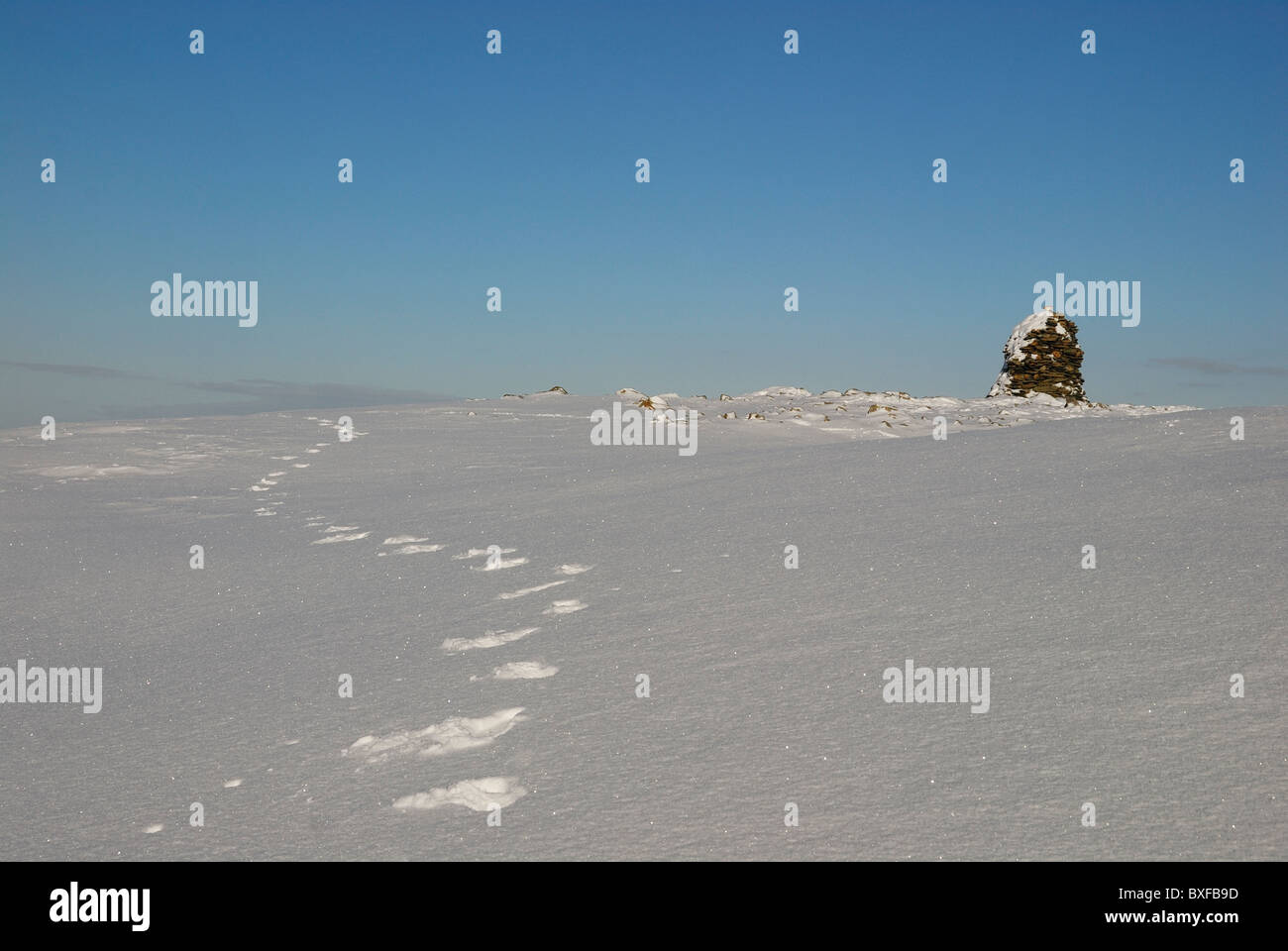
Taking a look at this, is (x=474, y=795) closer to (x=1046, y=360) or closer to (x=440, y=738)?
(x=440, y=738)

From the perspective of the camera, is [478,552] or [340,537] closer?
[478,552]

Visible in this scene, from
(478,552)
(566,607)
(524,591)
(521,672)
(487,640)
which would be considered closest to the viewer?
(521,672)

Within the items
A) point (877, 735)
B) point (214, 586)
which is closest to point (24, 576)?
point (214, 586)

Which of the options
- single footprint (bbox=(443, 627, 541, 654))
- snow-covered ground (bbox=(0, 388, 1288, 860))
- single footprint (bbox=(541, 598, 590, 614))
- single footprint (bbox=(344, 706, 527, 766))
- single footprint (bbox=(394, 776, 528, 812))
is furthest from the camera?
single footprint (bbox=(541, 598, 590, 614))

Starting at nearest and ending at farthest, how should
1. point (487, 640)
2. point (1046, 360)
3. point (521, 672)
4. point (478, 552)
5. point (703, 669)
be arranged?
point (703, 669) → point (521, 672) → point (487, 640) → point (478, 552) → point (1046, 360)

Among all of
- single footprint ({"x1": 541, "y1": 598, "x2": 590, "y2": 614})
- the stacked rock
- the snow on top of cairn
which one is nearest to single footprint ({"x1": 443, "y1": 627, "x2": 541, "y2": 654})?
single footprint ({"x1": 541, "y1": 598, "x2": 590, "y2": 614})

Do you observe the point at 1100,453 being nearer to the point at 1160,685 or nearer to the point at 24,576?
the point at 1160,685

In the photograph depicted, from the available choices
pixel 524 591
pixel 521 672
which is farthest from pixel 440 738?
pixel 524 591

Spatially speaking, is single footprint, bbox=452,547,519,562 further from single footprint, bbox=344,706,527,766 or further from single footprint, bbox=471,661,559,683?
single footprint, bbox=344,706,527,766
